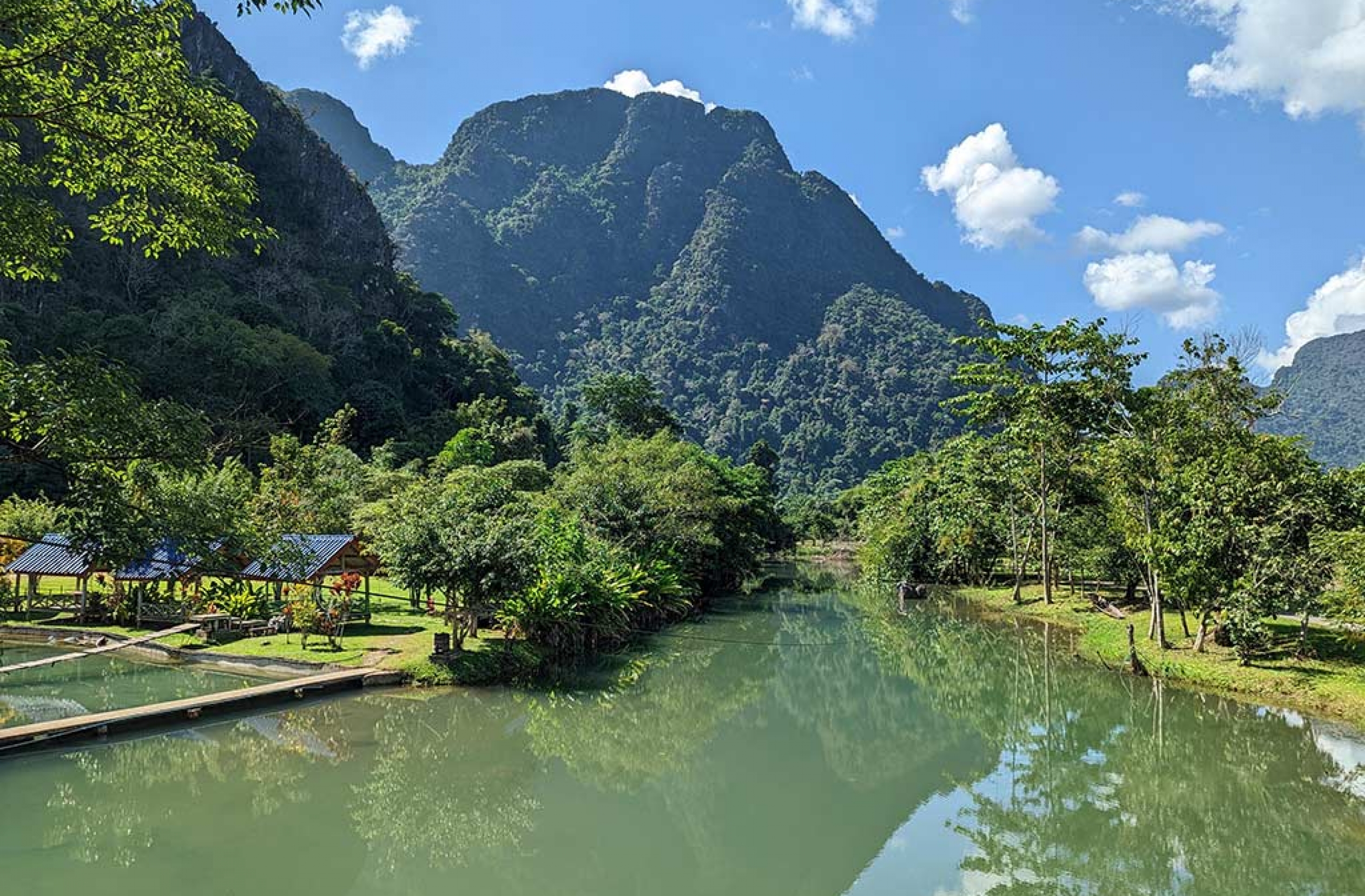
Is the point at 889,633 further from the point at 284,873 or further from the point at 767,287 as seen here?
the point at 767,287

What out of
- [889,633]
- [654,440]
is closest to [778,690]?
[889,633]

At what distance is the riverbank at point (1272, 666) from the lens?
13078 mm

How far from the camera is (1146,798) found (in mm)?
10289

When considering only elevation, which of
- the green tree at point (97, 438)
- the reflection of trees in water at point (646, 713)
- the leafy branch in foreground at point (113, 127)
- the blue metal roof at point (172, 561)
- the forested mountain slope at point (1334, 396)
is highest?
the forested mountain slope at point (1334, 396)

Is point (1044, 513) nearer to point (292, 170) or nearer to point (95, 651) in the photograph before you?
point (95, 651)

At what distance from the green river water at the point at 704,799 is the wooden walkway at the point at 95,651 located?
6.13 ft

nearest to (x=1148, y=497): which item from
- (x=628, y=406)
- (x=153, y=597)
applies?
(x=153, y=597)

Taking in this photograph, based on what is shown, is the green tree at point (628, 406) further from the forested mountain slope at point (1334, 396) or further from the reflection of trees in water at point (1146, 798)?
the forested mountain slope at point (1334, 396)

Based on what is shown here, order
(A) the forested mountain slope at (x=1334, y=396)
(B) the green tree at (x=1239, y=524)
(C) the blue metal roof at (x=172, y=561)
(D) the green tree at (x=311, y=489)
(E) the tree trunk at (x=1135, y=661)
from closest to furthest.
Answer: (C) the blue metal roof at (x=172, y=561) → (B) the green tree at (x=1239, y=524) → (E) the tree trunk at (x=1135, y=661) → (D) the green tree at (x=311, y=489) → (A) the forested mountain slope at (x=1334, y=396)

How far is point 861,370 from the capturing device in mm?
125062

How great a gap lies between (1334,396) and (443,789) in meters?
133

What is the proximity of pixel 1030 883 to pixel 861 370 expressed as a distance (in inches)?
4763

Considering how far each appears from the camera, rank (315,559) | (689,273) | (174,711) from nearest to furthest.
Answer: (174,711) < (315,559) < (689,273)

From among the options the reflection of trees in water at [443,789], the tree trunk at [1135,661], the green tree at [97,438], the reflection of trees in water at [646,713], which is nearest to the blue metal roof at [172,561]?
the green tree at [97,438]
